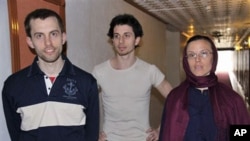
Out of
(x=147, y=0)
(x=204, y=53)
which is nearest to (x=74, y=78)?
(x=204, y=53)

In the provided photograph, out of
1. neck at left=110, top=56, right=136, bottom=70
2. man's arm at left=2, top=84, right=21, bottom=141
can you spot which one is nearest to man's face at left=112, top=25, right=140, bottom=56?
neck at left=110, top=56, right=136, bottom=70

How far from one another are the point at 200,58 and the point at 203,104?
0.23 m

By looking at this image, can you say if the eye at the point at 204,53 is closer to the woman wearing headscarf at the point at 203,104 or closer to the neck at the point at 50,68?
the woman wearing headscarf at the point at 203,104

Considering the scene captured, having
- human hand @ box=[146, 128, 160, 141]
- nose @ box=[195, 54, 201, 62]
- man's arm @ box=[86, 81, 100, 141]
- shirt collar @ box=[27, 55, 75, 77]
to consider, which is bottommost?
human hand @ box=[146, 128, 160, 141]

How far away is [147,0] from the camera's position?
3.94 metres

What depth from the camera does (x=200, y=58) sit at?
162 cm

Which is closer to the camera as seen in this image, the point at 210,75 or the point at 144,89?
the point at 210,75

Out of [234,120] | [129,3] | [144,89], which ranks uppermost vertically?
[129,3]

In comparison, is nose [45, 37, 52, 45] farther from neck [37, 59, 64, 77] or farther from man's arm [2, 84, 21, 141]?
man's arm [2, 84, 21, 141]

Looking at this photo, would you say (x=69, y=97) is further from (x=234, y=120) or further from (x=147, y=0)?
(x=147, y=0)

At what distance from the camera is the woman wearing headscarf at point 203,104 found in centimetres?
156

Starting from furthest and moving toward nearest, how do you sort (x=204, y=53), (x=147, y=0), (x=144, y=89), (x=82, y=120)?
(x=147, y=0)
(x=144, y=89)
(x=204, y=53)
(x=82, y=120)

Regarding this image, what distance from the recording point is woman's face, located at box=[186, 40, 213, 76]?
1.61 metres

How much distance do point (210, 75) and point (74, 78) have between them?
68 cm
